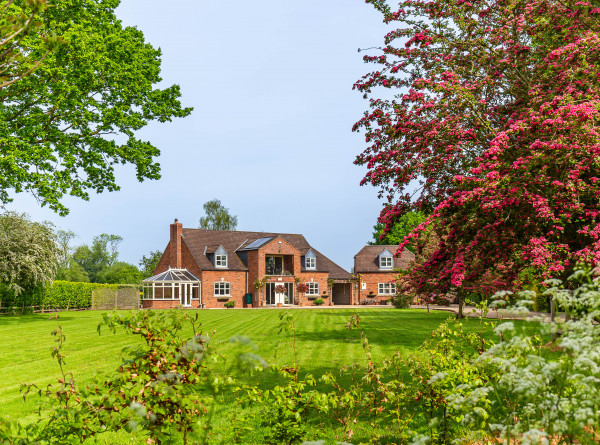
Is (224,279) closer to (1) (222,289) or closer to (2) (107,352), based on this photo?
(1) (222,289)

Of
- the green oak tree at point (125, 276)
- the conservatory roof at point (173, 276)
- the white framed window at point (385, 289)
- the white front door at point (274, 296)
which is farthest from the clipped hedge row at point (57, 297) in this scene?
the white framed window at point (385, 289)

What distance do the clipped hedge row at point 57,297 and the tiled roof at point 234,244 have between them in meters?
8.55

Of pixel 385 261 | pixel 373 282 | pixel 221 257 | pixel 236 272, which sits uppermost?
pixel 221 257

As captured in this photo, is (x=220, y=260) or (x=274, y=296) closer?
(x=220, y=260)

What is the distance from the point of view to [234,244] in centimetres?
5456

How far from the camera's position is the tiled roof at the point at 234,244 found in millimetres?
51469

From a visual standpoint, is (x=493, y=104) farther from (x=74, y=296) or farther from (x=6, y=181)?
(x=74, y=296)

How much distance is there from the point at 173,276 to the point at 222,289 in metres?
5.03

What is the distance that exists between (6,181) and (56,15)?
6837 millimetres

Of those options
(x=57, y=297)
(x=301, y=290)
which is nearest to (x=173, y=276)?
(x=57, y=297)

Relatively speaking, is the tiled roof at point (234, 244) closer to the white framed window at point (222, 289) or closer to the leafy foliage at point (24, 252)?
the white framed window at point (222, 289)

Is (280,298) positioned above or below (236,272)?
below

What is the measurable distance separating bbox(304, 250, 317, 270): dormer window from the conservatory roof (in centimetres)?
1194

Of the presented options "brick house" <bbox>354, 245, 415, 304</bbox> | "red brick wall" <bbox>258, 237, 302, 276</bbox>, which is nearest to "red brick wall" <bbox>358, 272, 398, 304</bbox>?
"brick house" <bbox>354, 245, 415, 304</bbox>
